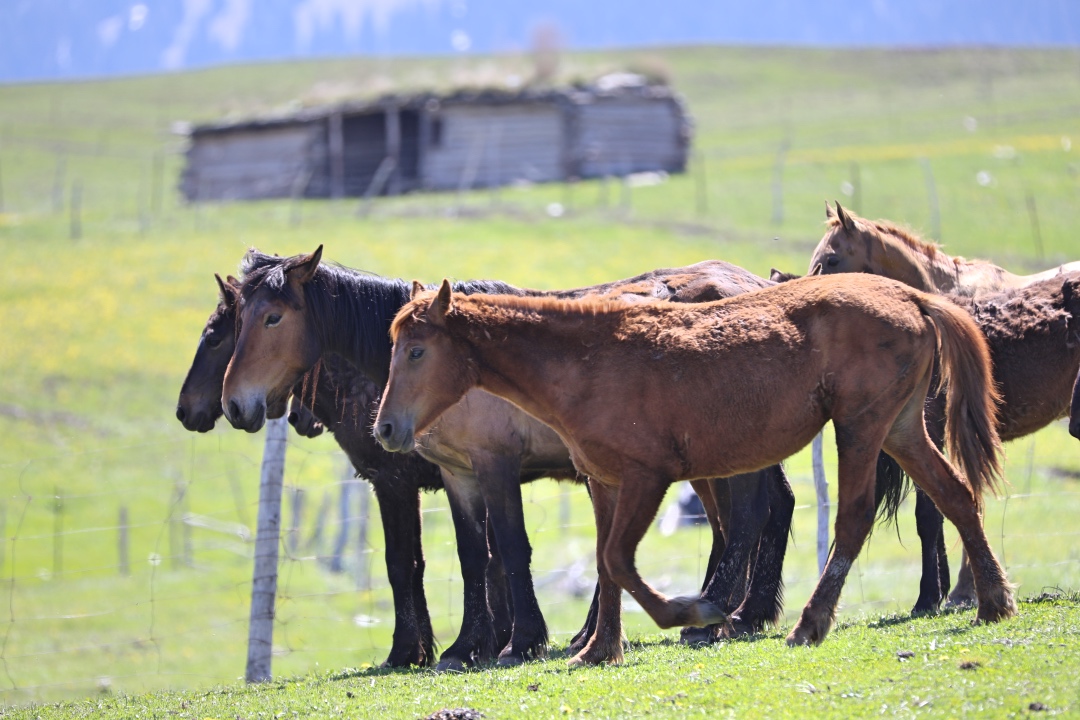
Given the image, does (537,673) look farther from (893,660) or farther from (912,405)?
(912,405)

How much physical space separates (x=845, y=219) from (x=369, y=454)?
460cm

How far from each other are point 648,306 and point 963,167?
40.9m

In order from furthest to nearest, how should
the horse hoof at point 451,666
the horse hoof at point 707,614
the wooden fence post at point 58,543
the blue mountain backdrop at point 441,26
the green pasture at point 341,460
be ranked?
the blue mountain backdrop at point 441,26 → the wooden fence post at point 58,543 → the horse hoof at point 451,666 → the green pasture at point 341,460 → the horse hoof at point 707,614

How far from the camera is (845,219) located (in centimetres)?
1042

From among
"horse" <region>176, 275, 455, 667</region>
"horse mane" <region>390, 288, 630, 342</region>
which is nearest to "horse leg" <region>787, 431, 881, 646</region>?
"horse mane" <region>390, 288, 630, 342</region>

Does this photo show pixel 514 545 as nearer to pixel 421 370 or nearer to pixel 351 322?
pixel 421 370

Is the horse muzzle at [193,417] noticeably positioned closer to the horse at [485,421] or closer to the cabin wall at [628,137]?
the horse at [485,421]

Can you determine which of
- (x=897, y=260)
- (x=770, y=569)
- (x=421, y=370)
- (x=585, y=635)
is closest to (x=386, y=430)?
(x=421, y=370)

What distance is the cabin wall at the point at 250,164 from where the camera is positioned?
152ft

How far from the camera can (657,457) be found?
6.88 meters

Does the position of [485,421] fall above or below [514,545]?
above

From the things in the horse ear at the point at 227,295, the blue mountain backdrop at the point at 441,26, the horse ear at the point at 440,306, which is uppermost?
the blue mountain backdrop at the point at 441,26

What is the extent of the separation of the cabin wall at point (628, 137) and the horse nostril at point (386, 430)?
3890 centimetres

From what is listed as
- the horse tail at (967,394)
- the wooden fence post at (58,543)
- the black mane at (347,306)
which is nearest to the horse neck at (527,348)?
the black mane at (347,306)
